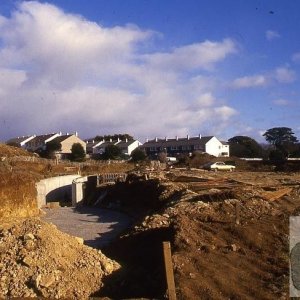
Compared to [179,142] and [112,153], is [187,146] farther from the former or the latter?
[112,153]

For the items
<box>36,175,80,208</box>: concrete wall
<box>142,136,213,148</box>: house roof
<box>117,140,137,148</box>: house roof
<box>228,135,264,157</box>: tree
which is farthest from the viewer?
<box>117,140,137,148</box>: house roof

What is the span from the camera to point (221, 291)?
897cm

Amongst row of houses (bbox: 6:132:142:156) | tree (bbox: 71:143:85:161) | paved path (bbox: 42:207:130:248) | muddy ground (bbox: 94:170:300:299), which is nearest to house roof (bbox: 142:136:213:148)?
row of houses (bbox: 6:132:142:156)

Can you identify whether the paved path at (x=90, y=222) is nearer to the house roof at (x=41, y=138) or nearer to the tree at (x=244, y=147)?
the tree at (x=244, y=147)

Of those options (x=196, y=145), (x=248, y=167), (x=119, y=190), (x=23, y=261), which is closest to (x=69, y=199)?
(x=119, y=190)

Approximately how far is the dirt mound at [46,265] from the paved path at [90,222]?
197 inches

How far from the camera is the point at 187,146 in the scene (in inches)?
3713

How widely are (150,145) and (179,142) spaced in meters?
6.59

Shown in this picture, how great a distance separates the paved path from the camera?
18562mm

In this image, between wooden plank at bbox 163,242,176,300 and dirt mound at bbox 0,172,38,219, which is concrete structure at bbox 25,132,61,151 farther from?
wooden plank at bbox 163,242,176,300

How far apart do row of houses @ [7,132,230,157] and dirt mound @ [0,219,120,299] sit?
71.6 meters

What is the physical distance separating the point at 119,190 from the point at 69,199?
560 centimetres

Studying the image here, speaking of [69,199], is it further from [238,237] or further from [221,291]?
[221,291]

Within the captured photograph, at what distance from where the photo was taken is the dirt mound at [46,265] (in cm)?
947
